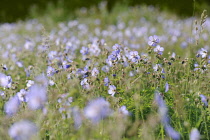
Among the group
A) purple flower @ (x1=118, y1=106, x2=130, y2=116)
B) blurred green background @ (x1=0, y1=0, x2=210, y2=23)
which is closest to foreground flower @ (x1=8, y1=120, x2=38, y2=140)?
purple flower @ (x1=118, y1=106, x2=130, y2=116)

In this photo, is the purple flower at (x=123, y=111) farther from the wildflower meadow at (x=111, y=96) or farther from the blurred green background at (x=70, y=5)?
the blurred green background at (x=70, y=5)

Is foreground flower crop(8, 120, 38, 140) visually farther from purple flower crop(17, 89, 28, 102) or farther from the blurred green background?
the blurred green background

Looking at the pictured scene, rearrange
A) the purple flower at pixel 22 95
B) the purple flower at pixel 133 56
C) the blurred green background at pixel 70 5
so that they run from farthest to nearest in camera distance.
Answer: the blurred green background at pixel 70 5
the purple flower at pixel 133 56
the purple flower at pixel 22 95

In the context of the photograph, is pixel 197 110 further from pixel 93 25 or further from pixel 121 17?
pixel 121 17

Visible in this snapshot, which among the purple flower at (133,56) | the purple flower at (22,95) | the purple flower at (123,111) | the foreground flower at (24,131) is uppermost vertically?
the purple flower at (133,56)

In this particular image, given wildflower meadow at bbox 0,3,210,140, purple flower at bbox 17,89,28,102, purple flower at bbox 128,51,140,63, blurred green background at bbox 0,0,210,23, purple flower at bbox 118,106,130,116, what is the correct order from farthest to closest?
blurred green background at bbox 0,0,210,23 → purple flower at bbox 128,51,140,63 → purple flower at bbox 17,89,28,102 → purple flower at bbox 118,106,130,116 → wildflower meadow at bbox 0,3,210,140

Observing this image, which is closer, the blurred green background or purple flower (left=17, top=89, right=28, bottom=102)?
purple flower (left=17, top=89, right=28, bottom=102)

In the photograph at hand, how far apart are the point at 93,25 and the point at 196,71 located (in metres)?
5.41

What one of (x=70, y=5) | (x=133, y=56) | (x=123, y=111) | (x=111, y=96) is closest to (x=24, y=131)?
(x=123, y=111)

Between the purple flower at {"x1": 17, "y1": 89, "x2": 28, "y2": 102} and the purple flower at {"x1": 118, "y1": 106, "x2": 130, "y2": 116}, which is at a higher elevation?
the purple flower at {"x1": 17, "y1": 89, "x2": 28, "y2": 102}

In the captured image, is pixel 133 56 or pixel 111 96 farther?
pixel 133 56

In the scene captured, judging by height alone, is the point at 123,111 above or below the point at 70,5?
below

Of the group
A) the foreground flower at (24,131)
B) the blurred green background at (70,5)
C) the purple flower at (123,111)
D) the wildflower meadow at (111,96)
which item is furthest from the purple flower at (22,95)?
the blurred green background at (70,5)

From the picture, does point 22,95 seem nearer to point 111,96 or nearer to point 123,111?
point 111,96
